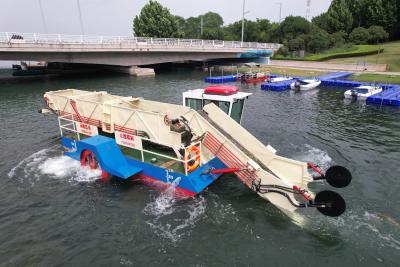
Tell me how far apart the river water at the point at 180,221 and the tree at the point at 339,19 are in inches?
3457

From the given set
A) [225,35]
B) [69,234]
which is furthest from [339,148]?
[225,35]

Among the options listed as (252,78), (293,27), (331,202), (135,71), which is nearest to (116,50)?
(135,71)

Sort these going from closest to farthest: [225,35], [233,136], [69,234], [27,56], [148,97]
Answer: [69,234]
[233,136]
[148,97]
[27,56]
[225,35]

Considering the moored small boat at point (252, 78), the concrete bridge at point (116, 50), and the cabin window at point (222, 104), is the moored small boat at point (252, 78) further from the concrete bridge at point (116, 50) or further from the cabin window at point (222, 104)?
the cabin window at point (222, 104)

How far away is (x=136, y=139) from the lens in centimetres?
1395

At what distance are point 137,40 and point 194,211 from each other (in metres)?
53.7

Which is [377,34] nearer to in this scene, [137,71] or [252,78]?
[252,78]

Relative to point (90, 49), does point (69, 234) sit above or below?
below

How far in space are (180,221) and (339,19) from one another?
103054 millimetres

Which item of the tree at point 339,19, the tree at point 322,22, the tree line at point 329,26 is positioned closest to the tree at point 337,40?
the tree line at point 329,26

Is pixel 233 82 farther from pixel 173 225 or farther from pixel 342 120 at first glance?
pixel 173 225

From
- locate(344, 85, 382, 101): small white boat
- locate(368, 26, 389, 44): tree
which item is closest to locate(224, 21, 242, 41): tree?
locate(368, 26, 389, 44): tree

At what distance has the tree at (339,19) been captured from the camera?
301ft

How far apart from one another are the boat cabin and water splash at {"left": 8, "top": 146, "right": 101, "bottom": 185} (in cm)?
648
